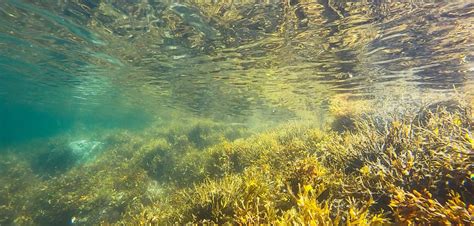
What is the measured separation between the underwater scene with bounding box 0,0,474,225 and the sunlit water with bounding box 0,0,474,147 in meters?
0.09

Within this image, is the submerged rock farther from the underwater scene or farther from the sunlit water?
the sunlit water

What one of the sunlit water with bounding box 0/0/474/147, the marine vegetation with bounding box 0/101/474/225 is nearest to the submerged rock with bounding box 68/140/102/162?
the marine vegetation with bounding box 0/101/474/225

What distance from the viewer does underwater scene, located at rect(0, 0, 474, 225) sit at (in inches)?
178

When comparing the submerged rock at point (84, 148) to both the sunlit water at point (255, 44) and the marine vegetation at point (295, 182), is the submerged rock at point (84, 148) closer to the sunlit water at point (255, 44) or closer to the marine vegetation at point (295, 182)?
the marine vegetation at point (295, 182)

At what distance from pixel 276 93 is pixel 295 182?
Answer: 17.1 m

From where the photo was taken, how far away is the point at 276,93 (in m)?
22.4

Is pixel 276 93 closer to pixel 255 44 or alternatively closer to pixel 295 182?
pixel 255 44

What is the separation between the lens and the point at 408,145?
5.60 metres

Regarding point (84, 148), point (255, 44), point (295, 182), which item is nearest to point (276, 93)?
point (255, 44)

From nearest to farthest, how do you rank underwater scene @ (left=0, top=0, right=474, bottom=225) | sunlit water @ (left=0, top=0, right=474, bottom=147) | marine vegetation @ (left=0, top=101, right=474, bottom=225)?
Result: marine vegetation @ (left=0, top=101, right=474, bottom=225), underwater scene @ (left=0, top=0, right=474, bottom=225), sunlit water @ (left=0, top=0, right=474, bottom=147)

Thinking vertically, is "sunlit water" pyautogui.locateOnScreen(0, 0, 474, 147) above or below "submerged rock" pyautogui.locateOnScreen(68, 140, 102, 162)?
above

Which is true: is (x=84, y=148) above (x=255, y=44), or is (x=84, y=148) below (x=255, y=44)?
below

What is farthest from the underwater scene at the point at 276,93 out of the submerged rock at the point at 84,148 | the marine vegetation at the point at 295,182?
the submerged rock at the point at 84,148

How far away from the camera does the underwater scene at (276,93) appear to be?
14.8 feet
